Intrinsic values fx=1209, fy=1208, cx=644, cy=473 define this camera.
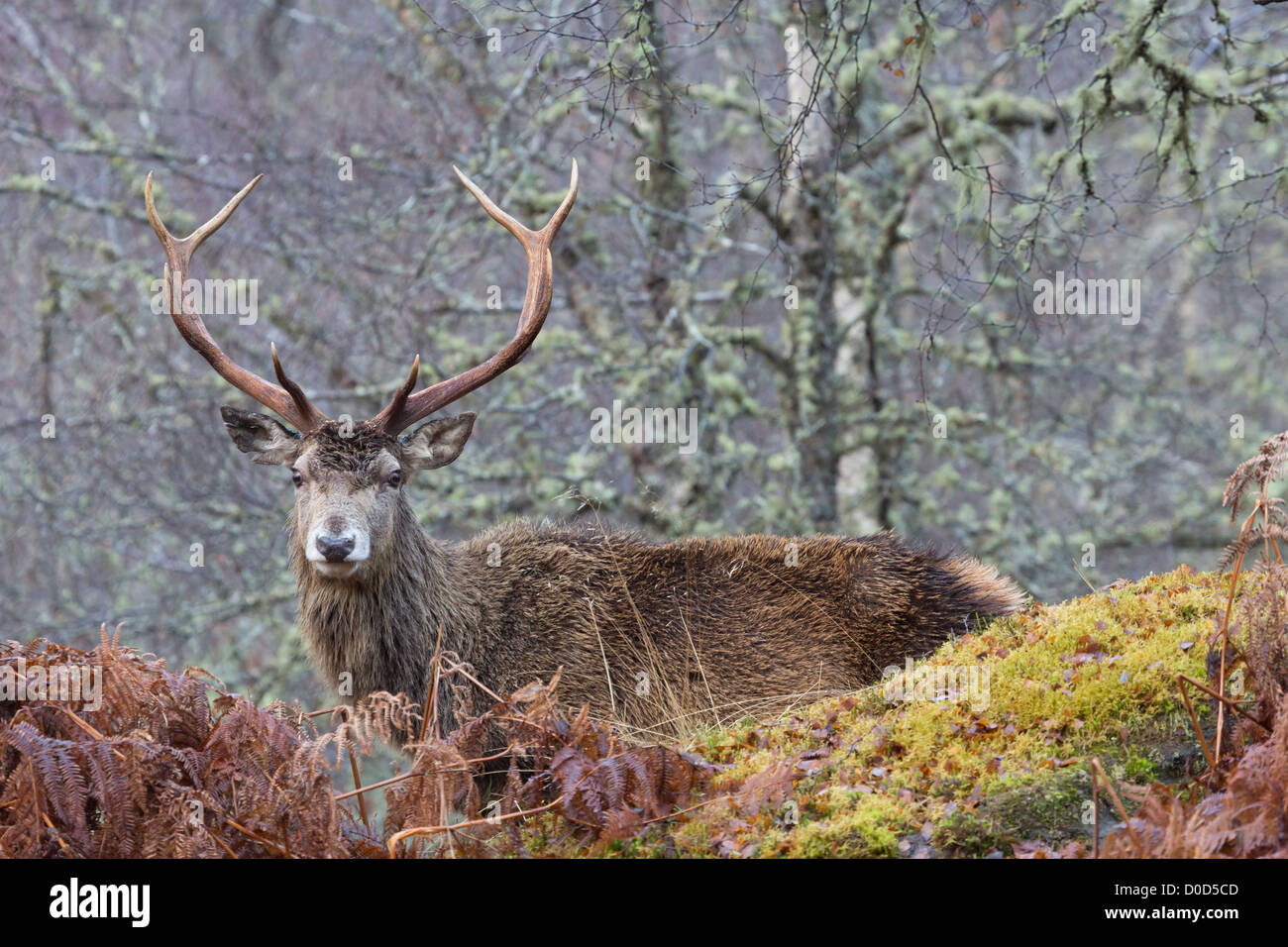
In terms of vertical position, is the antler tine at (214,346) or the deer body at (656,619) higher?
the antler tine at (214,346)

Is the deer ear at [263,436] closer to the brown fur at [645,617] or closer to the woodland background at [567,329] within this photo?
the brown fur at [645,617]

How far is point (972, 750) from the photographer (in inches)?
Answer: 154

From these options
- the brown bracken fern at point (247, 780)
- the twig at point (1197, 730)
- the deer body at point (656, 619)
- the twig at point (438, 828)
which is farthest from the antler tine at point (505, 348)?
the twig at point (1197, 730)

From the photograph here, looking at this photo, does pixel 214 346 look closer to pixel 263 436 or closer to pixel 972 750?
pixel 263 436

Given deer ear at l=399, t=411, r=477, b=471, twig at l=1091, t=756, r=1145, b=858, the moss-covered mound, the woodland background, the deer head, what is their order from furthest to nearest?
the woodland background → deer ear at l=399, t=411, r=477, b=471 → the deer head → the moss-covered mound → twig at l=1091, t=756, r=1145, b=858

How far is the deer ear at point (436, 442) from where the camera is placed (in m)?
6.44

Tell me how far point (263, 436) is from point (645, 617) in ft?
7.35

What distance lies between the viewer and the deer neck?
20.2 ft

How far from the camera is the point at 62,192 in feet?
38.1

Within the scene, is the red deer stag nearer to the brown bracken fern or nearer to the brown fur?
the brown fur

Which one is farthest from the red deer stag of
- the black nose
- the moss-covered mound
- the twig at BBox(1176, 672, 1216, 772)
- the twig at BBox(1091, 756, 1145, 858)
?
the twig at BBox(1091, 756, 1145, 858)

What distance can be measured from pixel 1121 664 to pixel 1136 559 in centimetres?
1046

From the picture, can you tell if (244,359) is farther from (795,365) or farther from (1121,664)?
(1121,664)

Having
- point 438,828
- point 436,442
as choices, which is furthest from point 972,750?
point 436,442
